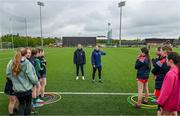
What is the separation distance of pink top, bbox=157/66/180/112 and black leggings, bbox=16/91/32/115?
9.39 ft

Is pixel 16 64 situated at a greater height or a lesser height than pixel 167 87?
greater

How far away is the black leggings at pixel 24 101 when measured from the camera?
517cm

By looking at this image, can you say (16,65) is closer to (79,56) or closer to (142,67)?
(142,67)

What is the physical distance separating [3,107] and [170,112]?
198 inches

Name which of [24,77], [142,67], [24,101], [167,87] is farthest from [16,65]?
[142,67]

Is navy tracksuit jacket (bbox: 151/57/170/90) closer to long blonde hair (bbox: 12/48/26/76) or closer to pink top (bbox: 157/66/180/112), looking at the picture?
pink top (bbox: 157/66/180/112)

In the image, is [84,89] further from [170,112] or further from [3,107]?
[170,112]

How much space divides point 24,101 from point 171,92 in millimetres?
3183

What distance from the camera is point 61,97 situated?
861 cm

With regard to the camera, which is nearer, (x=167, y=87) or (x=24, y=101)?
(x=167, y=87)

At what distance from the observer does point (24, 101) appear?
533cm

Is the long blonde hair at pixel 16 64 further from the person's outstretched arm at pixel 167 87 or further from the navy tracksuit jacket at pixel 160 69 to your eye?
the navy tracksuit jacket at pixel 160 69

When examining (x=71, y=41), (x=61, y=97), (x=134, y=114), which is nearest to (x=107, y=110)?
(x=134, y=114)

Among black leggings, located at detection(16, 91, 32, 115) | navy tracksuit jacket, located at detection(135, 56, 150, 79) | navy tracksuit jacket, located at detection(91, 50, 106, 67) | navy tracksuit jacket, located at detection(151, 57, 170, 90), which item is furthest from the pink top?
navy tracksuit jacket, located at detection(91, 50, 106, 67)
